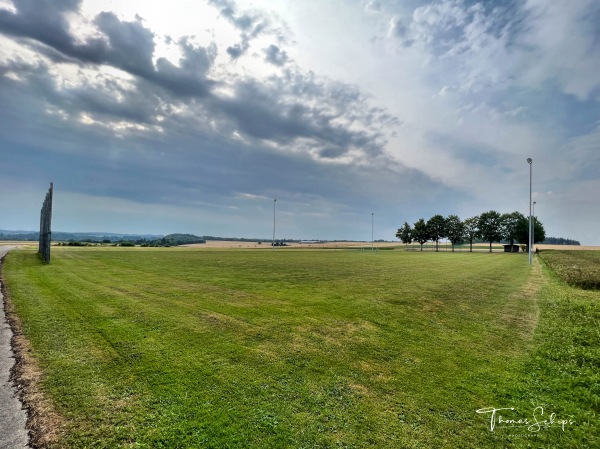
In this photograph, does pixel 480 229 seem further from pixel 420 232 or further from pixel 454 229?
pixel 420 232

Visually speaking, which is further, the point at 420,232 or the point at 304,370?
the point at 420,232

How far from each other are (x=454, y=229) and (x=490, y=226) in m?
10.9

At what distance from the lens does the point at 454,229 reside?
106688mm

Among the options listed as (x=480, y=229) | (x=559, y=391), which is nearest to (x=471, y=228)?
(x=480, y=229)

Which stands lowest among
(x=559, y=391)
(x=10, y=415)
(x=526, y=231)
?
(x=559, y=391)

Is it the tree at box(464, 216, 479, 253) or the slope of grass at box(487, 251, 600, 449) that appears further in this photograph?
the tree at box(464, 216, 479, 253)

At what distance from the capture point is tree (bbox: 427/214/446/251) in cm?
10844

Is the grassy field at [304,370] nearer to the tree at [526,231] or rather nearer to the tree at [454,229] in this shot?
the tree at [526,231]

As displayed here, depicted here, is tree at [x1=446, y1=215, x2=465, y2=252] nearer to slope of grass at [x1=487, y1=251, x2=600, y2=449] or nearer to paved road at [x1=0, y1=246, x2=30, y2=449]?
slope of grass at [x1=487, y1=251, x2=600, y2=449]

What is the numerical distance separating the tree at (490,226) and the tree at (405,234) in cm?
2393

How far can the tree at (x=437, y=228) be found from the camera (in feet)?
356
